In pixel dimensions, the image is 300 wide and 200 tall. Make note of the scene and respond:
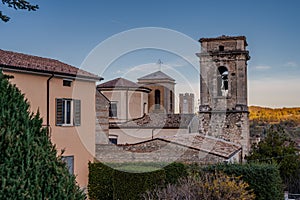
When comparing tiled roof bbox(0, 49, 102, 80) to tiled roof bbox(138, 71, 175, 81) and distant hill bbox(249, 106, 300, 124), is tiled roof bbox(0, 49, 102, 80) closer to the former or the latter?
distant hill bbox(249, 106, 300, 124)

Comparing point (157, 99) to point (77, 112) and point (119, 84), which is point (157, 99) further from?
point (77, 112)

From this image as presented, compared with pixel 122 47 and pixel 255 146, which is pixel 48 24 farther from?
pixel 255 146

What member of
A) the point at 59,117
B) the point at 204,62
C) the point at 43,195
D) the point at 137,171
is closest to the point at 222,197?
the point at 137,171

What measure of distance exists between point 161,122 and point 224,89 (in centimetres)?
667

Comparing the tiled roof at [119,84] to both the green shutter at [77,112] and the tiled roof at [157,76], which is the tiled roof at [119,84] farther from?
the green shutter at [77,112]

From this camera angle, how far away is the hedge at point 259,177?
45.8ft

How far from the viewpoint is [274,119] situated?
29.2 metres

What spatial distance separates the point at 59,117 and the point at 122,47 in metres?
4.15

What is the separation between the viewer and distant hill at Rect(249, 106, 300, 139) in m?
28.5

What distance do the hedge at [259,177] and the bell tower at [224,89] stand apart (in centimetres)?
936

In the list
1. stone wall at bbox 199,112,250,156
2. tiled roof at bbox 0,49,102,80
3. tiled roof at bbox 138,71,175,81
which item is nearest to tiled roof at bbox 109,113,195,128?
stone wall at bbox 199,112,250,156

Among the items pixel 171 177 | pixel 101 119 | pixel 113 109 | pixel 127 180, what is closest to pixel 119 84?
pixel 113 109

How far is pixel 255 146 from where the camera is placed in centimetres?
2298

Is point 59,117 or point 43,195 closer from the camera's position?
point 43,195
